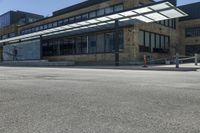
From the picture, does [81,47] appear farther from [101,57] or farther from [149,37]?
[149,37]

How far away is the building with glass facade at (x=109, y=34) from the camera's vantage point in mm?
29766

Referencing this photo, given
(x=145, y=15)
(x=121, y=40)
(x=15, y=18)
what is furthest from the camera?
(x=15, y=18)

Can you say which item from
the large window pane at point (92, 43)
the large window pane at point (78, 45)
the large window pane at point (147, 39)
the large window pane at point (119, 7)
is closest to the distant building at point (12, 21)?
the large window pane at point (78, 45)

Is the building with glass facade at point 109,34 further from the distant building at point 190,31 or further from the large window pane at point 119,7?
the distant building at point 190,31

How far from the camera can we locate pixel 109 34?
120 ft

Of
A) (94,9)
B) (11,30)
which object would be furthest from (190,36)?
(11,30)

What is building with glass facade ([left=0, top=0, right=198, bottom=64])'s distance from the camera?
29766 millimetres

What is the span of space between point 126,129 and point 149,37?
32.9 meters

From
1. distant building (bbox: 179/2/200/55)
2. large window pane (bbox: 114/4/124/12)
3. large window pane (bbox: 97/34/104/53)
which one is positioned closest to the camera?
large window pane (bbox: 114/4/124/12)

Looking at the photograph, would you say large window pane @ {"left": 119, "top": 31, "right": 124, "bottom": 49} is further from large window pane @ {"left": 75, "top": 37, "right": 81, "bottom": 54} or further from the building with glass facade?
large window pane @ {"left": 75, "top": 37, "right": 81, "bottom": 54}

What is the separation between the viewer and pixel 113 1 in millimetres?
37781

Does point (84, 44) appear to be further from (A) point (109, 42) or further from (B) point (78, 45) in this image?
(A) point (109, 42)

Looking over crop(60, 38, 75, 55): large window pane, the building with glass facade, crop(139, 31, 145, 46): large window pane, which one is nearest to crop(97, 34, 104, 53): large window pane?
the building with glass facade

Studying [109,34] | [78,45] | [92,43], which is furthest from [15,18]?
[109,34]
